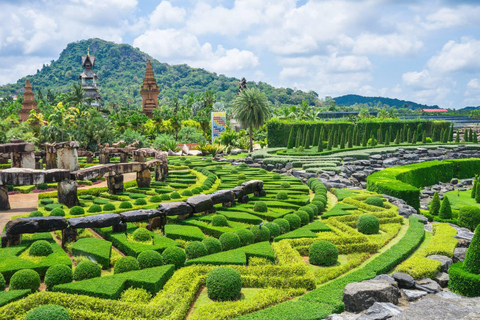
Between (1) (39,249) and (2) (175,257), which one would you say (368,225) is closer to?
(2) (175,257)

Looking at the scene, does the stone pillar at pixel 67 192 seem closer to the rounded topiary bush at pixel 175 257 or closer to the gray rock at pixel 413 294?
the rounded topiary bush at pixel 175 257

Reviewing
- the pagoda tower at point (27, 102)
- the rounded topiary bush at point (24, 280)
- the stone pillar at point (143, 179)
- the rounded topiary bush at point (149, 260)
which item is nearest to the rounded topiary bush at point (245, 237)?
the rounded topiary bush at point (149, 260)

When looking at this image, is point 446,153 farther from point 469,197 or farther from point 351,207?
point 351,207

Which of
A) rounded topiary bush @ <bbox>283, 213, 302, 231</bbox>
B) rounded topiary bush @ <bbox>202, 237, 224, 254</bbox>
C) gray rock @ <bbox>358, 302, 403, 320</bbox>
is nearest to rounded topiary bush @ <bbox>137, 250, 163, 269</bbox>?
rounded topiary bush @ <bbox>202, 237, 224, 254</bbox>

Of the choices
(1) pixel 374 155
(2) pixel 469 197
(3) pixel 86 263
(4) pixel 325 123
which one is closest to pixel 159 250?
(3) pixel 86 263

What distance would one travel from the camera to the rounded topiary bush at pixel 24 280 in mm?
10820

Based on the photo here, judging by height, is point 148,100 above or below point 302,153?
above

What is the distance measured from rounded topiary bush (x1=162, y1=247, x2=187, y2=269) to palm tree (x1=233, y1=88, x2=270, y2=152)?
38.6 metres

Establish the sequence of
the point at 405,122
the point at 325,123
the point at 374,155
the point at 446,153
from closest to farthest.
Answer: the point at 374,155 → the point at 446,153 → the point at 325,123 → the point at 405,122

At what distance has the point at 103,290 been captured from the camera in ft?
35.2

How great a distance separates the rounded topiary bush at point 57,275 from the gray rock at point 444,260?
12.1 meters

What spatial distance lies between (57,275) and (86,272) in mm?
804

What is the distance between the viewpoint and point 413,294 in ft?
36.7

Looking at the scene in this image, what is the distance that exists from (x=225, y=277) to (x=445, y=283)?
23.5ft
